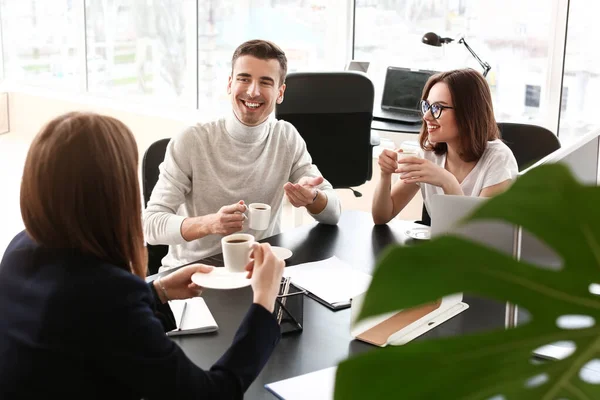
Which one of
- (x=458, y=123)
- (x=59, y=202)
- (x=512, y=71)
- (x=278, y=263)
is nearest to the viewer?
(x=59, y=202)

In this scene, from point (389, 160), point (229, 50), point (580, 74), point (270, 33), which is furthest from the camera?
point (229, 50)

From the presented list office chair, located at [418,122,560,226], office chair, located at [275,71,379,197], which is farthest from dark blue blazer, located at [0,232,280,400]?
office chair, located at [275,71,379,197]

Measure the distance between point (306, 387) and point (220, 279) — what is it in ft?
1.19

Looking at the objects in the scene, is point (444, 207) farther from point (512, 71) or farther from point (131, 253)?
point (512, 71)

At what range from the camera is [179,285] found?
5.23 ft

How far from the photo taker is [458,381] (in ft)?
1.11

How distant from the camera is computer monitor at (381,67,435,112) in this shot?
390 centimetres

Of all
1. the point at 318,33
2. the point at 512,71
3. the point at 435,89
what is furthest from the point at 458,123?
the point at 318,33

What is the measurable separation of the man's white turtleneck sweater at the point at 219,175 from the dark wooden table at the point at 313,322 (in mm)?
181

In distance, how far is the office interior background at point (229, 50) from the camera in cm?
395

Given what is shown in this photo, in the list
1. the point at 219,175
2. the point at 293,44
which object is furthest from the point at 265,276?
the point at 293,44

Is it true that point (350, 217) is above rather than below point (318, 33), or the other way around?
below

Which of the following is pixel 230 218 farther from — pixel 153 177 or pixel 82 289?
pixel 82 289

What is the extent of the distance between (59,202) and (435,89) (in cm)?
155
